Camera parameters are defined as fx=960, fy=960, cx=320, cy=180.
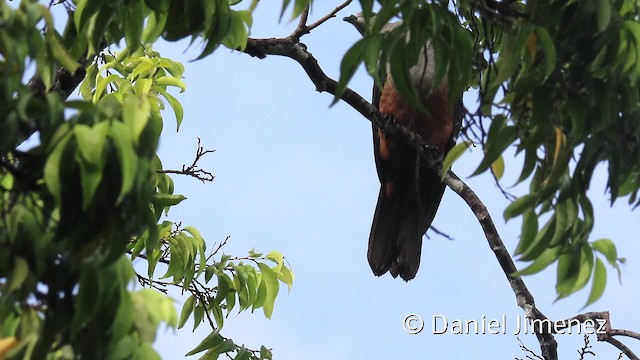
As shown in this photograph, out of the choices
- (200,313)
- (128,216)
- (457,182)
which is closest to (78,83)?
(200,313)

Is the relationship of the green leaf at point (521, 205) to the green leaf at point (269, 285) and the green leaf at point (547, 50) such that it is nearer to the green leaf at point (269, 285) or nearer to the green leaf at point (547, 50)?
the green leaf at point (547, 50)

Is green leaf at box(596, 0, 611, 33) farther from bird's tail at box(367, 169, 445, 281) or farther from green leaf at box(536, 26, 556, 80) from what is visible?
bird's tail at box(367, 169, 445, 281)

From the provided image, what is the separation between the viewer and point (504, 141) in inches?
Result: 77.8

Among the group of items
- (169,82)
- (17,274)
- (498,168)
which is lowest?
(17,274)

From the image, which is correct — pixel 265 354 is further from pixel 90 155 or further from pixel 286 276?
pixel 90 155

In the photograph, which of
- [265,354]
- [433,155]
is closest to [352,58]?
[265,354]

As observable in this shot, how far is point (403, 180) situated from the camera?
17.6 ft

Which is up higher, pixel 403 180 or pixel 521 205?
pixel 403 180

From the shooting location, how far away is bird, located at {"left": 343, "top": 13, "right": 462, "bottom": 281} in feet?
16.2

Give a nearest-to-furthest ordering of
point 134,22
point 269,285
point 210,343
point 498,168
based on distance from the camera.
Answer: point 134,22 → point 498,168 → point 210,343 → point 269,285

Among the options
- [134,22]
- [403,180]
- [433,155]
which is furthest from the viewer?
[403,180]

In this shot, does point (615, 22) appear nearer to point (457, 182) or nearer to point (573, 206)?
point (573, 206)

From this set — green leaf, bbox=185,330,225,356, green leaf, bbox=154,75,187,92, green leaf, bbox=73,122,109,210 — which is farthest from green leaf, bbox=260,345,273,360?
green leaf, bbox=73,122,109,210

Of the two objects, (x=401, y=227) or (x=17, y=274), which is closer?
(x=17, y=274)
